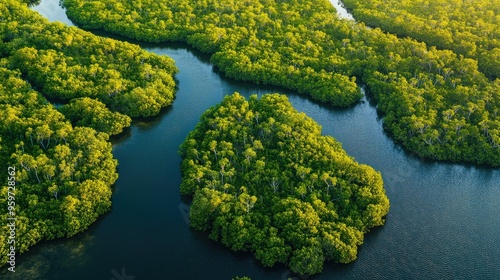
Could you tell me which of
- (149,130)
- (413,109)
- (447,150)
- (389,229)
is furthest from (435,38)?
(149,130)

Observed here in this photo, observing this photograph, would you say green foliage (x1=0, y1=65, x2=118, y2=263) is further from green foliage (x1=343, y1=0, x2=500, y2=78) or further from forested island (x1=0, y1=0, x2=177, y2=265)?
green foliage (x1=343, y1=0, x2=500, y2=78)

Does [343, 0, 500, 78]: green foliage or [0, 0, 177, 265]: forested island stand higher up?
[343, 0, 500, 78]: green foliage

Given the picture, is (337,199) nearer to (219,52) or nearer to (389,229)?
(389,229)

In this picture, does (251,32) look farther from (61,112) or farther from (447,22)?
(447,22)

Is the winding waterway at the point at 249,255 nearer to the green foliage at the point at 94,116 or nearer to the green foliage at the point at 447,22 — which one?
the green foliage at the point at 94,116

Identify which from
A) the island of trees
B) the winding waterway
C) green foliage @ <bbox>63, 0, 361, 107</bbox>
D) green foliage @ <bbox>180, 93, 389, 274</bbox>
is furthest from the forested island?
the island of trees

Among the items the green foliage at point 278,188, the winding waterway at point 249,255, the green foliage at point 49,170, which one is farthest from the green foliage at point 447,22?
the green foliage at point 49,170
